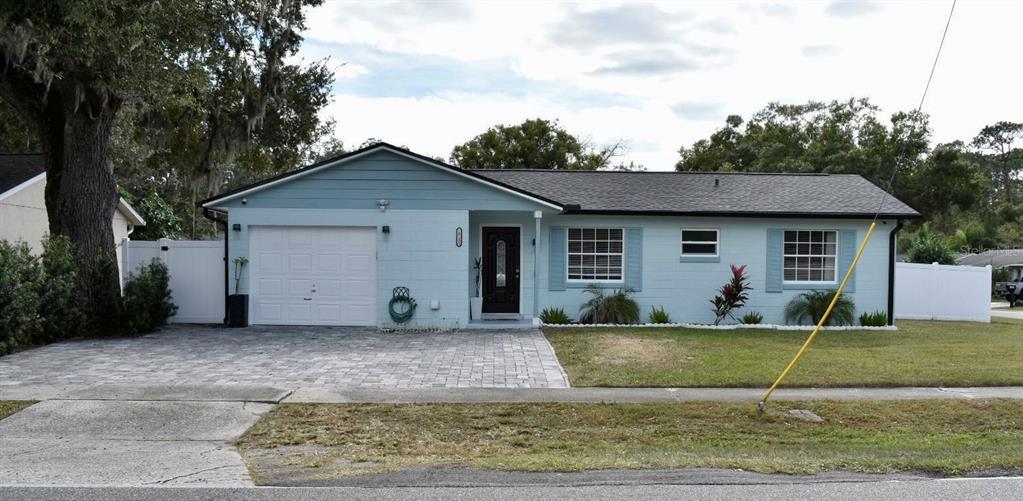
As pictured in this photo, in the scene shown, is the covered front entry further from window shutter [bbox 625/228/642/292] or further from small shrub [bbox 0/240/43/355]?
small shrub [bbox 0/240/43/355]

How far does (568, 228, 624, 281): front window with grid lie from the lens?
16953 mm

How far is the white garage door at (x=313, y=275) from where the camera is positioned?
15.5m

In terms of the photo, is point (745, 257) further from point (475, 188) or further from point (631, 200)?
point (475, 188)

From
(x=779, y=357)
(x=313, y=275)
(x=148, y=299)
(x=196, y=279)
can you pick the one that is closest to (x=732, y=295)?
(x=779, y=357)

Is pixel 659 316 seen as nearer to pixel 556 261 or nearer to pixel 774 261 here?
pixel 556 261

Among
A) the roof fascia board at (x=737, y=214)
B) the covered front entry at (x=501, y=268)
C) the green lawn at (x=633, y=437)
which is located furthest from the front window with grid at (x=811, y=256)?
the green lawn at (x=633, y=437)

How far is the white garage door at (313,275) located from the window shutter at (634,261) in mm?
5643

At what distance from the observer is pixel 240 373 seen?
1015 centimetres

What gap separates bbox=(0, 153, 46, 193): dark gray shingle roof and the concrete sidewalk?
10.8 meters

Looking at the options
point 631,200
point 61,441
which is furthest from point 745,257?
point 61,441

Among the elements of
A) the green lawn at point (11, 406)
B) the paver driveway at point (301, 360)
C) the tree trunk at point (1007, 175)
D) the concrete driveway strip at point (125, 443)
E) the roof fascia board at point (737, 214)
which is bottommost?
the concrete driveway strip at point (125, 443)

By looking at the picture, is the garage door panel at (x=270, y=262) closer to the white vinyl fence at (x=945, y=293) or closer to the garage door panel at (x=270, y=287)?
the garage door panel at (x=270, y=287)

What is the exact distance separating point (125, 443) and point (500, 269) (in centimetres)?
1075

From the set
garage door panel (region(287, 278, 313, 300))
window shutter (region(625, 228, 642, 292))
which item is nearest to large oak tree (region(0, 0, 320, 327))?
garage door panel (region(287, 278, 313, 300))
